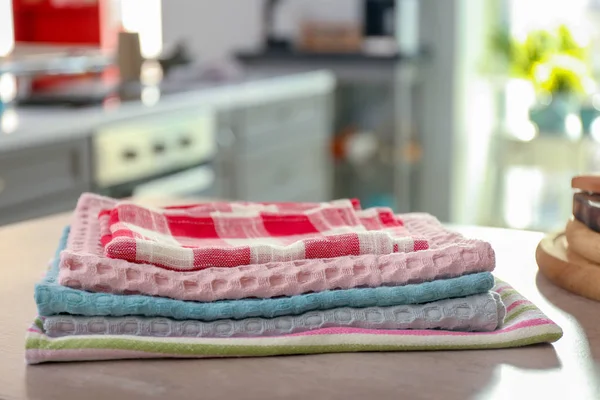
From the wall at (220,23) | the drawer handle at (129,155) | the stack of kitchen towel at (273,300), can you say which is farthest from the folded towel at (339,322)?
the wall at (220,23)

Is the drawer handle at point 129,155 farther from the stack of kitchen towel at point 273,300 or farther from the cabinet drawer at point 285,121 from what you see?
the stack of kitchen towel at point 273,300

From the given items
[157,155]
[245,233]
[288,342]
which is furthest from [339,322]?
[157,155]

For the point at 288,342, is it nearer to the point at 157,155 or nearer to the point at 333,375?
the point at 333,375

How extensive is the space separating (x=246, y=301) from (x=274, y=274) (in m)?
0.03

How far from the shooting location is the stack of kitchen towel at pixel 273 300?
73cm

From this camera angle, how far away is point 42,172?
87.4 inches

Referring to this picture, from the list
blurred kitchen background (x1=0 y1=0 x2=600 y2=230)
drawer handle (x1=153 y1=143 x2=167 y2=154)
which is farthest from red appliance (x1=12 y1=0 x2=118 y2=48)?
drawer handle (x1=153 y1=143 x2=167 y2=154)

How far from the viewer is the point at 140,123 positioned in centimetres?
256

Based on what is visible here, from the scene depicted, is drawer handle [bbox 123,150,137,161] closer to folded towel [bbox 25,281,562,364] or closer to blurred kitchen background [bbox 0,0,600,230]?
blurred kitchen background [bbox 0,0,600,230]

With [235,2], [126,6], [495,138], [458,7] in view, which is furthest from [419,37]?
[126,6]

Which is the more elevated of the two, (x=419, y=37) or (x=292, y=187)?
(x=419, y=37)

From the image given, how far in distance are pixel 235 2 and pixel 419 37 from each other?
750mm

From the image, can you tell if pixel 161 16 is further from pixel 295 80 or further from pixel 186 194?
pixel 186 194

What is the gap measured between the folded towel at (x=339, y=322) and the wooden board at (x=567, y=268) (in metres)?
0.18
